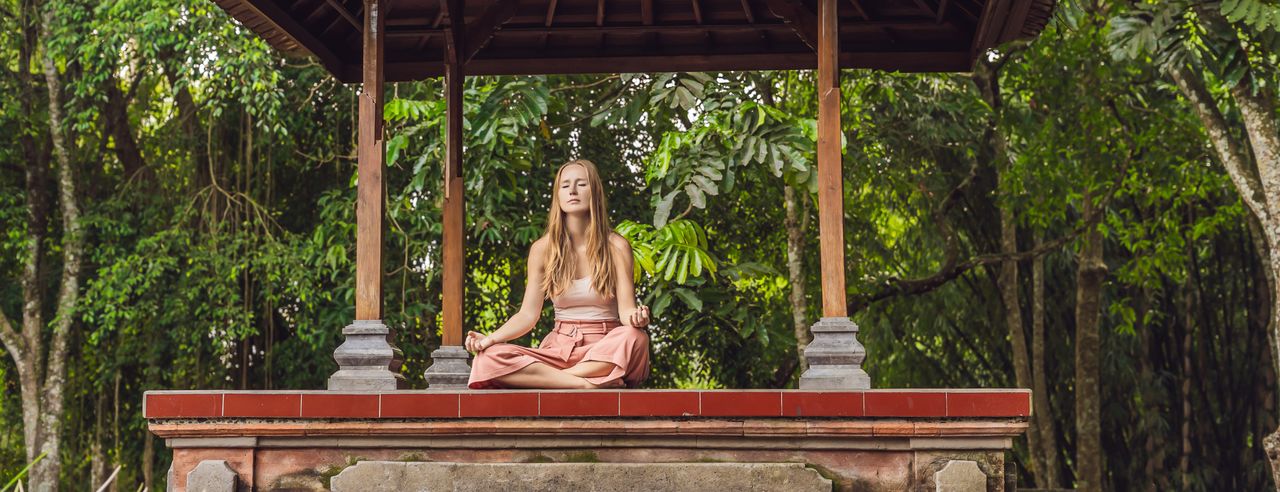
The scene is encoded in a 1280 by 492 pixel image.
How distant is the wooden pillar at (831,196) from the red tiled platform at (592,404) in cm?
57

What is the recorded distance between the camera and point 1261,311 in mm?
13602

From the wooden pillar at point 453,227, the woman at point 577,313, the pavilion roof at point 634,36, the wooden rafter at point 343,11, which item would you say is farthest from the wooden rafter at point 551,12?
the woman at point 577,313

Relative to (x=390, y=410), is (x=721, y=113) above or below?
above

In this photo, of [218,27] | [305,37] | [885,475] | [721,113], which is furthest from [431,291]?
[885,475]

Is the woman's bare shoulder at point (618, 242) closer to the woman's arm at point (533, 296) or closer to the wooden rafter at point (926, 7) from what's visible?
the woman's arm at point (533, 296)

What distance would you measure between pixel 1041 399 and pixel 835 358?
28.4 ft

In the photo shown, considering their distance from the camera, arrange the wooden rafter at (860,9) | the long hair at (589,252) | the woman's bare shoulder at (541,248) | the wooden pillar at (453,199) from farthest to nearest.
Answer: the wooden rafter at (860,9) → the wooden pillar at (453,199) → the woman's bare shoulder at (541,248) → the long hair at (589,252)

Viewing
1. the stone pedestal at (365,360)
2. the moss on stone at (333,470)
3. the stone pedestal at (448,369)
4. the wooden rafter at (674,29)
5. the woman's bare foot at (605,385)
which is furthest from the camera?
the wooden rafter at (674,29)

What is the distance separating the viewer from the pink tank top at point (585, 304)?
571cm

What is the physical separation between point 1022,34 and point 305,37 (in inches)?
138

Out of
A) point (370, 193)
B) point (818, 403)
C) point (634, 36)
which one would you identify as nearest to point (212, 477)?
point (370, 193)

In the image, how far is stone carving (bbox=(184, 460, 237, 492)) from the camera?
4.94m

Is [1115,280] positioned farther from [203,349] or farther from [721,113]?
[203,349]

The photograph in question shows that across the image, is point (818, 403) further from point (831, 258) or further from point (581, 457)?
point (581, 457)
